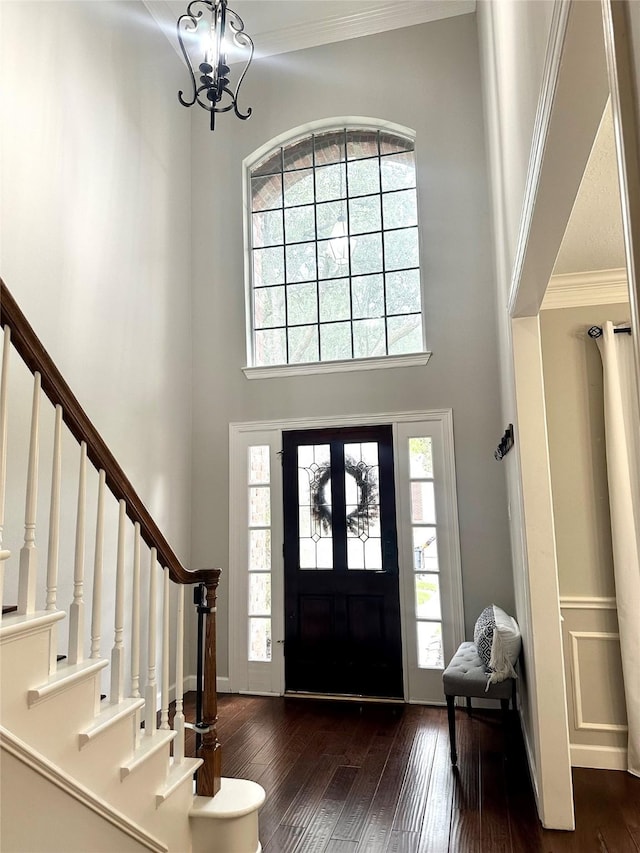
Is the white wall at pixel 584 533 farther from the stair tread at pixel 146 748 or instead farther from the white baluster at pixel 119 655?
the white baluster at pixel 119 655

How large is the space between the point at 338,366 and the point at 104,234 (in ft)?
6.68

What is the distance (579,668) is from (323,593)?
1989mm

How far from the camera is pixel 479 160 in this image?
15.6ft

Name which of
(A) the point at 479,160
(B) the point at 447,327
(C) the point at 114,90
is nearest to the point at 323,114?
(A) the point at 479,160

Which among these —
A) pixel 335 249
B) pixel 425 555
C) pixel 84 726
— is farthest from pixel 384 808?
pixel 335 249

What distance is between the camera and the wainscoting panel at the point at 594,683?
3275 mm

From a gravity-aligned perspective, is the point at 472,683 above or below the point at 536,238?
below

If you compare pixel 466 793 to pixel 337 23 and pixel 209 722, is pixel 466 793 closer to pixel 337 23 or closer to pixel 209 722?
pixel 209 722

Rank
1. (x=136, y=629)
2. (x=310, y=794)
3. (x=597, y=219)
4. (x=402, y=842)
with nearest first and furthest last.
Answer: (x=136, y=629) < (x=402, y=842) < (x=597, y=219) < (x=310, y=794)

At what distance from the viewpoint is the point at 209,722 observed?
2672mm

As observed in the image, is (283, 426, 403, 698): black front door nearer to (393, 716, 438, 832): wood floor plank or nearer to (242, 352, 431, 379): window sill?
(242, 352, 431, 379): window sill

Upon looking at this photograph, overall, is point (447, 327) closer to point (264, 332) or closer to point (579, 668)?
point (264, 332)

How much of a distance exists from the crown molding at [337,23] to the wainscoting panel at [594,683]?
4784 mm

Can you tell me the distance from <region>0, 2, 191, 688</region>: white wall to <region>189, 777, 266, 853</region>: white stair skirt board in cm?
146
